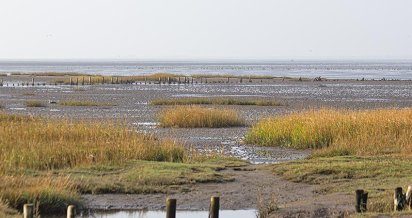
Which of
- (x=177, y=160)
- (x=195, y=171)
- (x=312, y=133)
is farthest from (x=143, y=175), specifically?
(x=312, y=133)

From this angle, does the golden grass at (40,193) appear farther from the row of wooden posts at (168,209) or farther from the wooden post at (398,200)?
the wooden post at (398,200)

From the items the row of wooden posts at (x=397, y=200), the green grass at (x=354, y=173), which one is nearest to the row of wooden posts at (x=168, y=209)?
the row of wooden posts at (x=397, y=200)

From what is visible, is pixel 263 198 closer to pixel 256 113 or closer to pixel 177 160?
pixel 177 160

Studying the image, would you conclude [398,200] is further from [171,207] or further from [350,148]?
[350,148]

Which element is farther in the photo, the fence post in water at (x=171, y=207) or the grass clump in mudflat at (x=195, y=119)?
the grass clump in mudflat at (x=195, y=119)

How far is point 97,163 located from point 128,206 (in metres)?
3.54

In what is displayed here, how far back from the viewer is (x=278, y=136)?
27.4 metres

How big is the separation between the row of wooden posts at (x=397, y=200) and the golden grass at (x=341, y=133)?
752cm

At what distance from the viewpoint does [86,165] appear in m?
20.0

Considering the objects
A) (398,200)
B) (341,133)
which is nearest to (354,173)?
(398,200)

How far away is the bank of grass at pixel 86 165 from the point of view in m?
16.3

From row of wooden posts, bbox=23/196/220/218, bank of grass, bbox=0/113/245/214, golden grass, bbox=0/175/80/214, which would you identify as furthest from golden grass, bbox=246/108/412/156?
row of wooden posts, bbox=23/196/220/218

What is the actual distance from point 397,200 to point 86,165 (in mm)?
8699

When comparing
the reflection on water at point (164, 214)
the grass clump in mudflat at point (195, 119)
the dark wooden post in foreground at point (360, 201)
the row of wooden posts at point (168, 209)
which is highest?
the row of wooden posts at point (168, 209)
